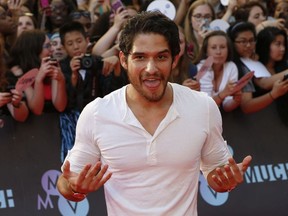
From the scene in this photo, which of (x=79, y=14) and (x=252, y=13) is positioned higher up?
(x=79, y=14)

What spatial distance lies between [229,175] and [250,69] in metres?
3.94

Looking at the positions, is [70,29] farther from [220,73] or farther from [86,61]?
[220,73]

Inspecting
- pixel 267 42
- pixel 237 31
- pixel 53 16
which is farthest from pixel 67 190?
pixel 53 16

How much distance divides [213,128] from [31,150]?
3.51m

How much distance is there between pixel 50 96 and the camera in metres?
7.07

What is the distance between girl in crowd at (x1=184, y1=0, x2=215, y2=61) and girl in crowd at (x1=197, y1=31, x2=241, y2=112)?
28 cm

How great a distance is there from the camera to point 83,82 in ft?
23.4

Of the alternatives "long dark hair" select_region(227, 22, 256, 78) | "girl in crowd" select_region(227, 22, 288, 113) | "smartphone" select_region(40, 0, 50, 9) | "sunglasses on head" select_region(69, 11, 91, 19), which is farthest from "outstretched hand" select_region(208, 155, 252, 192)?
"smartphone" select_region(40, 0, 50, 9)

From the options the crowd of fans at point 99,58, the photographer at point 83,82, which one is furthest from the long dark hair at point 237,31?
the photographer at point 83,82

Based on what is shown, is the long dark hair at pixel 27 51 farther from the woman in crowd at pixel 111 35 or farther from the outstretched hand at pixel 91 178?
the outstretched hand at pixel 91 178

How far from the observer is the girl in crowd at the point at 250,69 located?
7535 millimetres

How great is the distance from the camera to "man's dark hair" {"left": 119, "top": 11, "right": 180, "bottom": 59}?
3936 mm

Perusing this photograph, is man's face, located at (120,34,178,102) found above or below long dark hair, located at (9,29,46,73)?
above

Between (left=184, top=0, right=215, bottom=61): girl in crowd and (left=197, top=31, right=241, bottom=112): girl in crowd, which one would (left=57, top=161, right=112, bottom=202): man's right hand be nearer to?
(left=197, top=31, right=241, bottom=112): girl in crowd
